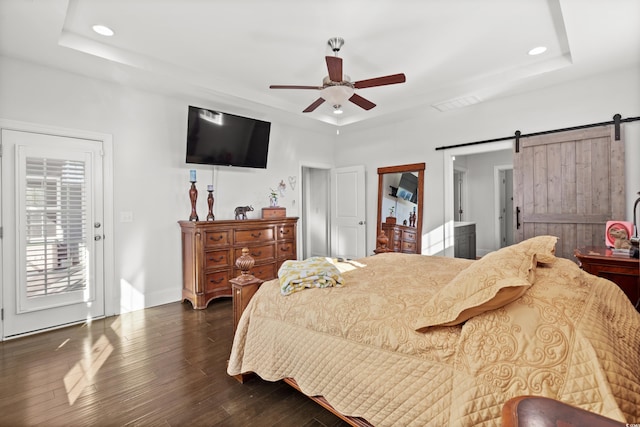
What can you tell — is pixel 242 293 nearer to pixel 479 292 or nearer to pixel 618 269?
pixel 479 292

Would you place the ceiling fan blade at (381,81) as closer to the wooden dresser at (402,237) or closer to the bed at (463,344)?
the bed at (463,344)

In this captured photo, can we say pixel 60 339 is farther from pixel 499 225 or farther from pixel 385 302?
pixel 499 225

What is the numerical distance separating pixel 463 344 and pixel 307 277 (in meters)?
1.00

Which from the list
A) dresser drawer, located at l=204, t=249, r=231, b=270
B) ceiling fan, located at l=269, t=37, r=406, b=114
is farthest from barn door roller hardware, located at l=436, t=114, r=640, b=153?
→ dresser drawer, located at l=204, t=249, r=231, b=270

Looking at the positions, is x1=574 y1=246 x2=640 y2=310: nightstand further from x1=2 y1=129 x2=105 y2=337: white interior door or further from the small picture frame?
x1=2 y1=129 x2=105 y2=337: white interior door

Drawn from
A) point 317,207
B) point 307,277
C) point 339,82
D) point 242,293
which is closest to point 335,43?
point 339,82

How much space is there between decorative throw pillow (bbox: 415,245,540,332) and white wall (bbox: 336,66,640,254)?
316cm

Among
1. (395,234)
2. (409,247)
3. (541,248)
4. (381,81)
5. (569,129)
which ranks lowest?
(409,247)

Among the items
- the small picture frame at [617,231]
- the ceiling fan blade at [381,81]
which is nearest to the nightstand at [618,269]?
the small picture frame at [617,231]

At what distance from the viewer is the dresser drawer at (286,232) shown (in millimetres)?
4617

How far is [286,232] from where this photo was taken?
4707mm

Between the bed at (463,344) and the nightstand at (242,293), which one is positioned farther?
the nightstand at (242,293)

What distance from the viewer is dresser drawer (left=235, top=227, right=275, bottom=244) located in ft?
13.4

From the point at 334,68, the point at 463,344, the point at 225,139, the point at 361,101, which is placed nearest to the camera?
the point at 463,344
